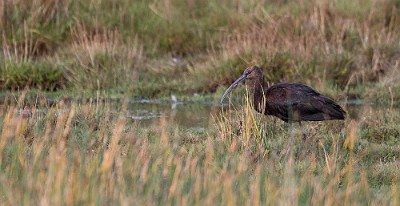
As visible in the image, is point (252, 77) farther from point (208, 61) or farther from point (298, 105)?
point (208, 61)

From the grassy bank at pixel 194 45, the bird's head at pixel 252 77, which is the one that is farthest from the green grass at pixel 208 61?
the bird's head at pixel 252 77

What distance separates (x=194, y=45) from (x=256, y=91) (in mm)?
5931

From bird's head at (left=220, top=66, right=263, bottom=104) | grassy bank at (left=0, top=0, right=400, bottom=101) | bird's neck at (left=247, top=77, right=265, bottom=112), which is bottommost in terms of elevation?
grassy bank at (left=0, top=0, right=400, bottom=101)

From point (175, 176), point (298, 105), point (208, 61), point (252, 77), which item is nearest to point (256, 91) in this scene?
point (252, 77)

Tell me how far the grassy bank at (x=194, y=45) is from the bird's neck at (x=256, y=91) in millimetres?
3293

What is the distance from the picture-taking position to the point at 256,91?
9.70 meters

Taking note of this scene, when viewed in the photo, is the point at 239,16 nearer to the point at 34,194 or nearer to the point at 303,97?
the point at 303,97

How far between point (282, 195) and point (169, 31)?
10.3m

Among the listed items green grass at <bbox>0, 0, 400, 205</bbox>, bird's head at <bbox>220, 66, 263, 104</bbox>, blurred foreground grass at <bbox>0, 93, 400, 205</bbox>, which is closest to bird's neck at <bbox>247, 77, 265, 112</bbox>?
bird's head at <bbox>220, 66, 263, 104</bbox>

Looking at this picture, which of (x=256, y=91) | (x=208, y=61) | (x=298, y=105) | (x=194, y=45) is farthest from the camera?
(x=194, y=45)

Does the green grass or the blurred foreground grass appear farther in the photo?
the green grass

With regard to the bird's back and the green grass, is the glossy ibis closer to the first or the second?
the bird's back

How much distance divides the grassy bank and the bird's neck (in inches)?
130

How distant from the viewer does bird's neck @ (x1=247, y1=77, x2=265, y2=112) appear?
376 inches
